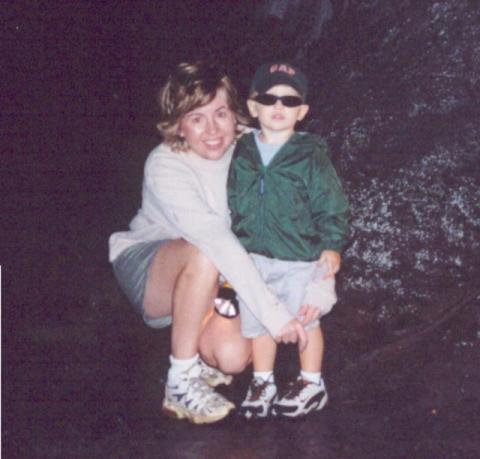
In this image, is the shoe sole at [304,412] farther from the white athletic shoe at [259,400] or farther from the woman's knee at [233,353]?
the woman's knee at [233,353]

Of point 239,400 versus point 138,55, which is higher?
point 138,55

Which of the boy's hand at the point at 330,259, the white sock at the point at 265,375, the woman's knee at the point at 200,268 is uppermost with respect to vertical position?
the boy's hand at the point at 330,259

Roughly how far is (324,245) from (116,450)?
1.20 m

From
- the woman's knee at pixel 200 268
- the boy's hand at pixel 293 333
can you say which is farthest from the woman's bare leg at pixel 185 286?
the boy's hand at pixel 293 333

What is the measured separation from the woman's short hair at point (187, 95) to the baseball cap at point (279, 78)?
19 cm

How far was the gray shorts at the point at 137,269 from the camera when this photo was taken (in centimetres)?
330

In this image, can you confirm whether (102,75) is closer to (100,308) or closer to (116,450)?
(100,308)

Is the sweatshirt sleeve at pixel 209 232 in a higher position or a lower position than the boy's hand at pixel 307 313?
higher

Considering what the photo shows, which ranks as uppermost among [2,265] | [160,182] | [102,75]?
[102,75]

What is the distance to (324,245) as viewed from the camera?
116 inches

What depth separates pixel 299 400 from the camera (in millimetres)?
3045

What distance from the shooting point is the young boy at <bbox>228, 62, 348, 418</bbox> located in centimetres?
294

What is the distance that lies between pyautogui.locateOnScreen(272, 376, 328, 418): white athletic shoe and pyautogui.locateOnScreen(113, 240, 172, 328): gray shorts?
2.35ft

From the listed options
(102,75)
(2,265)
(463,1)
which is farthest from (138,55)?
(463,1)
